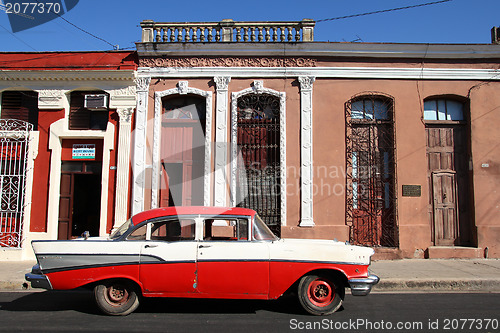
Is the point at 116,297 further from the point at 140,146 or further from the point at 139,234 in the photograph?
the point at 140,146

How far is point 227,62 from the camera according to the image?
1082 centimetres

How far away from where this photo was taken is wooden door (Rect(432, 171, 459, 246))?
10.6 meters

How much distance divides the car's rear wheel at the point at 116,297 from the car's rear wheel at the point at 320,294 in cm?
249

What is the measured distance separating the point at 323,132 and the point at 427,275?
14.8 feet

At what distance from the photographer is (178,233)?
572 cm

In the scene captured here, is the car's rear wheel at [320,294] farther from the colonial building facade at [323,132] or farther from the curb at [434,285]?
the colonial building facade at [323,132]

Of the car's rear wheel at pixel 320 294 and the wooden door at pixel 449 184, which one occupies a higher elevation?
the wooden door at pixel 449 184

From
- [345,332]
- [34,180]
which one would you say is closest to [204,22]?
[34,180]

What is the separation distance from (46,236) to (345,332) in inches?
343

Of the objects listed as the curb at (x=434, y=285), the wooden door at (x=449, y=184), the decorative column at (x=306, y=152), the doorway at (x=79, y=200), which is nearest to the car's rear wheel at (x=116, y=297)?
the curb at (x=434, y=285)

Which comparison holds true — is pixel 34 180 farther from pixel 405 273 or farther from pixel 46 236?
pixel 405 273

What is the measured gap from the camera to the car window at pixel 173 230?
5.69 meters

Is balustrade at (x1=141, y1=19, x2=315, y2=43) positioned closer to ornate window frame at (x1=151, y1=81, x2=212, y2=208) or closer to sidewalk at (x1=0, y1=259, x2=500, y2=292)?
ornate window frame at (x1=151, y1=81, x2=212, y2=208)

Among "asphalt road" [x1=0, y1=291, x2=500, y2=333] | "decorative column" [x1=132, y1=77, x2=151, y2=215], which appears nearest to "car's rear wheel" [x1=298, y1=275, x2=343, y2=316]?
"asphalt road" [x1=0, y1=291, x2=500, y2=333]
